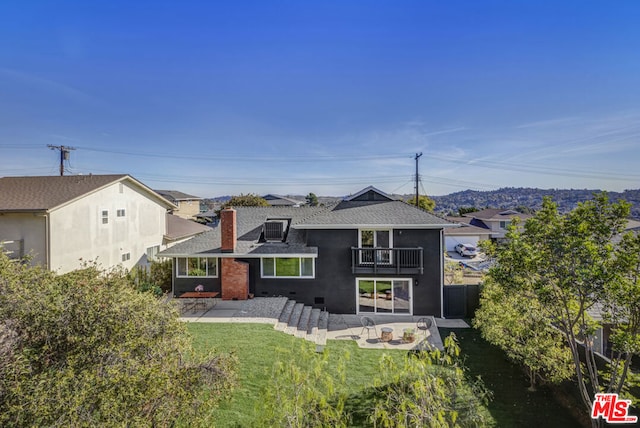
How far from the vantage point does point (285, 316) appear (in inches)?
567

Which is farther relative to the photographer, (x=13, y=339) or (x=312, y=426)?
(x=312, y=426)

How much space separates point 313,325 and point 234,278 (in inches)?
201

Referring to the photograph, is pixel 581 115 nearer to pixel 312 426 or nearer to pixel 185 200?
pixel 312 426

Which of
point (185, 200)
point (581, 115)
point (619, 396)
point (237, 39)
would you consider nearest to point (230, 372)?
point (619, 396)

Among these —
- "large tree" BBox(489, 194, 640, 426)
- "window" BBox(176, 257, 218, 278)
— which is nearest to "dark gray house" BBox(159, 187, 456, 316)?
"window" BBox(176, 257, 218, 278)

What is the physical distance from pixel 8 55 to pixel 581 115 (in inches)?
1313

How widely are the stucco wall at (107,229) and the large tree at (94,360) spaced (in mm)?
10287

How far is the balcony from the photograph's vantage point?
16203 millimetres

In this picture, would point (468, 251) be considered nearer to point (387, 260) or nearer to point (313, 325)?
point (387, 260)

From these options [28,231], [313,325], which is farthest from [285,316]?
[28,231]

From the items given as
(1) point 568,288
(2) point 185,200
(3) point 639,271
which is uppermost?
(2) point 185,200

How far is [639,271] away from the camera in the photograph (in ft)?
19.9

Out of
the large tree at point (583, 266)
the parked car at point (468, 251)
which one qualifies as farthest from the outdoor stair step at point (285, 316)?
the parked car at point (468, 251)

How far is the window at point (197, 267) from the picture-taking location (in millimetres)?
17062
